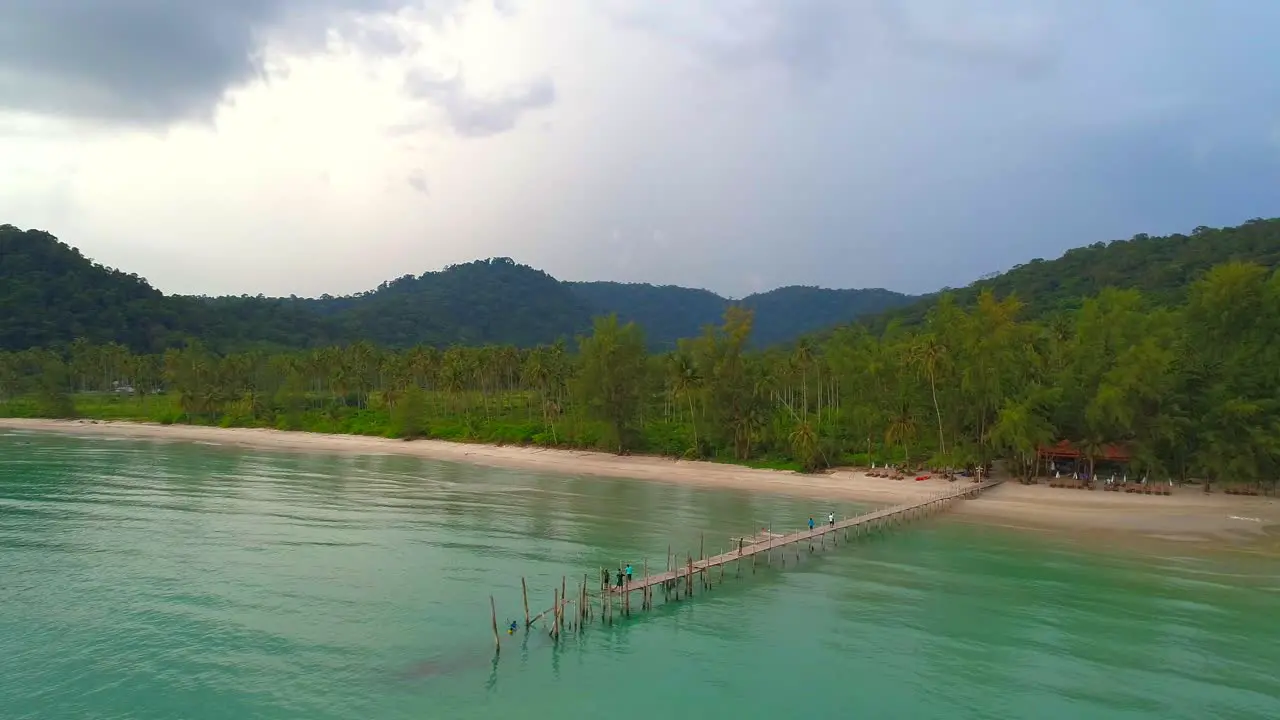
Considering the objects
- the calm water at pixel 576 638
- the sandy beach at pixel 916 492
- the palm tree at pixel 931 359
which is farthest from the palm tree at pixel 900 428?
the calm water at pixel 576 638

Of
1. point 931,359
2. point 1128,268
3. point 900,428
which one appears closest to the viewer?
point 931,359

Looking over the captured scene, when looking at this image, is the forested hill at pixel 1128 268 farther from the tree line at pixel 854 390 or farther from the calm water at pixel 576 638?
the calm water at pixel 576 638

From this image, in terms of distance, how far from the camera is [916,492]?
5856 cm

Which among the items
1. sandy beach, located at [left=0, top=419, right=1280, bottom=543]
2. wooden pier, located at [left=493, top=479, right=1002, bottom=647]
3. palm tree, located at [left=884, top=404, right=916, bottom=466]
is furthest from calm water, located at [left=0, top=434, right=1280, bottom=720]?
palm tree, located at [left=884, top=404, right=916, bottom=466]

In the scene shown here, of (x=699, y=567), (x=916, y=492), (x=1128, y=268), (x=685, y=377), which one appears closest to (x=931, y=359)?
(x=916, y=492)

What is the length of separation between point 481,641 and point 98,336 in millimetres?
171277

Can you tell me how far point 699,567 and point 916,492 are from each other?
3046 centimetres

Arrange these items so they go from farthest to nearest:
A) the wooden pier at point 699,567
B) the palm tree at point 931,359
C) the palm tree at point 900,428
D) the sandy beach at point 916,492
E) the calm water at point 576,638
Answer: the palm tree at point 900,428, the palm tree at point 931,359, the sandy beach at point 916,492, the wooden pier at point 699,567, the calm water at point 576,638

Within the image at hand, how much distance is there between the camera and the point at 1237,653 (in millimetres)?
27391

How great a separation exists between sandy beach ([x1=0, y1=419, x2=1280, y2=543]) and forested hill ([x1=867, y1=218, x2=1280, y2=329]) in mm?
69470

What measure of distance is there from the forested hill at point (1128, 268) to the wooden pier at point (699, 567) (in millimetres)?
84840

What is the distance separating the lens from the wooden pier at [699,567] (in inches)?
1175

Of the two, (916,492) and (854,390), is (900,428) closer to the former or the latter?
(854,390)

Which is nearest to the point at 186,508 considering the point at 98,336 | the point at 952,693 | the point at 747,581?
the point at 747,581
